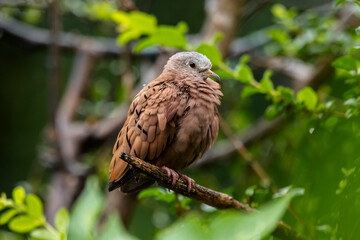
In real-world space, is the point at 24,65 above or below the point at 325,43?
below

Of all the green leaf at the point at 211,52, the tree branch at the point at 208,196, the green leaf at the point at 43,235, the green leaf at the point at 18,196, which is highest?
the green leaf at the point at 211,52

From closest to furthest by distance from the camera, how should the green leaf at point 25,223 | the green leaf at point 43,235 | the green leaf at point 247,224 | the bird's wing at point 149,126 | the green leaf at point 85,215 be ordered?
the green leaf at point 247,224
the green leaf at point 85,215
the green leaf at point 43,235
the green leaf at point 25,223
the bird's wing at point 149,126

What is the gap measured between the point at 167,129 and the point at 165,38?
0.28 meters

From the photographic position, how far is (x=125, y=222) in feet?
7.25

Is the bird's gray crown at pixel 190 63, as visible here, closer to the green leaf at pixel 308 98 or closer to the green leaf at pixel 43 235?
the green leaf at pixel 308 98

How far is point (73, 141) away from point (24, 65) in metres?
1.55

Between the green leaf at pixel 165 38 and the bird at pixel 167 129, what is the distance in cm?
9

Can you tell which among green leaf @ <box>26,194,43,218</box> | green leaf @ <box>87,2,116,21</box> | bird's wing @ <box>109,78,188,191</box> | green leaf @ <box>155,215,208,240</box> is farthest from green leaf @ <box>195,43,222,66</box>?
green leaf @ <box>87,2,116,21</box>

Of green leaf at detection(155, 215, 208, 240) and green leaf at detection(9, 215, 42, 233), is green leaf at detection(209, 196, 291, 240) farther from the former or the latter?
green leaf at detection(9, 215, 42, 233)

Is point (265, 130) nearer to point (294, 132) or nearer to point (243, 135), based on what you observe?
point (243, 135)

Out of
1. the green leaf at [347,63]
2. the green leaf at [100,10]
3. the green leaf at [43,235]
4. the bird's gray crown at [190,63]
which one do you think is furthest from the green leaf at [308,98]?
the green leaf at [100,10]

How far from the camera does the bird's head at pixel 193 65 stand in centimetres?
115

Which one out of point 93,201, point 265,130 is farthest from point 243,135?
point 93,201

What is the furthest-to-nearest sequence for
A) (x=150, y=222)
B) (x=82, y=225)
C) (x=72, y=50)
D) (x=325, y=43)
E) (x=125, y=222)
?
(x=150, y=222), (x=72, y=50), (x=125, y=222), (x=325, y=43), (x=82, y=225)
